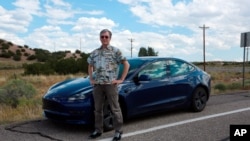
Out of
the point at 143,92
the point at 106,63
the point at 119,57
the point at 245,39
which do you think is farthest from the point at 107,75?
the point at 245,39

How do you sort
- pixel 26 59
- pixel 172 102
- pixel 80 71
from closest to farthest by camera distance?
pixel 172 102, pixel 80 71, pixel 26 59

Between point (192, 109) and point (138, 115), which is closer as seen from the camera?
point (138, 115)

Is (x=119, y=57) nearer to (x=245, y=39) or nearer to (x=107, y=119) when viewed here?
(x=107, y=119)

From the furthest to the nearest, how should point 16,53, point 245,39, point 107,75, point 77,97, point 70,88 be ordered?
point 16,53
point 245,39
point 70,88
point 77,97
point 107,75

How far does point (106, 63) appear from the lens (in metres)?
6.21

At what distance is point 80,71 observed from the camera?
51250mm

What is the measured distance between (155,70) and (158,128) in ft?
4.76

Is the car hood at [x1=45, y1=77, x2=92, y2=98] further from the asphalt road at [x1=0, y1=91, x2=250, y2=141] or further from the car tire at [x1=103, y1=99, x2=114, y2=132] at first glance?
the asphalt road at [x1=0, y1=91, x2=250, y2=141]

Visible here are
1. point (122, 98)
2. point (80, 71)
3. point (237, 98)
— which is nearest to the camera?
point (122, 98)

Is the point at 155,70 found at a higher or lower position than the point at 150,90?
higher

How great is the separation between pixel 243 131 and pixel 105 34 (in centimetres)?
260

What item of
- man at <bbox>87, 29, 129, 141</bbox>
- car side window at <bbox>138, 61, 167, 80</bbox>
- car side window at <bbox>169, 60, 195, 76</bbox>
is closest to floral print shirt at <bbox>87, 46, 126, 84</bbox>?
man at <bbox>87, 29, 129, 141</bbox>

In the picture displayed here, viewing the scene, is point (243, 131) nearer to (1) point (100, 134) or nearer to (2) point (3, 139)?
(1) point (100, 134)

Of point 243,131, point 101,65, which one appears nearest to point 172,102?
point 101,65
